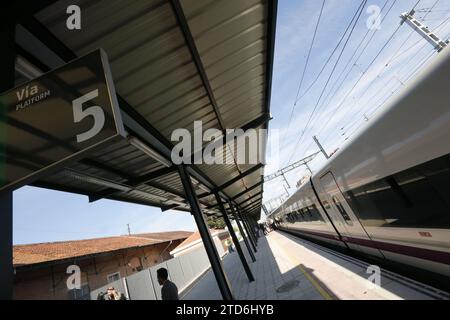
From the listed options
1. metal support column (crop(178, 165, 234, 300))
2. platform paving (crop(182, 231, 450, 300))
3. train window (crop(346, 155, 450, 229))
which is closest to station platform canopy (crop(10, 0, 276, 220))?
metal support column (crop(178, 165, 234, 300))

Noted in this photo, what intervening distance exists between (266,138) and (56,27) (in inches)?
324

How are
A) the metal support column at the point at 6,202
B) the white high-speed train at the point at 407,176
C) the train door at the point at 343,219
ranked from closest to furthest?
the metal support column at the point at 6,202, the white high-speed train at the point at 407,176, the train door at the point at 343,219

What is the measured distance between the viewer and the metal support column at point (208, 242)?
25.5 feet

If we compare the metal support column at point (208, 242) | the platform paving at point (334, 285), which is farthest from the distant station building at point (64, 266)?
the platform paving at point (334, 285)

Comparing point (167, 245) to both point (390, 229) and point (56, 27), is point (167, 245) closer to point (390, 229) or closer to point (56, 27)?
point (390, 229)

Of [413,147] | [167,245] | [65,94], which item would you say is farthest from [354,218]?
[167,245]

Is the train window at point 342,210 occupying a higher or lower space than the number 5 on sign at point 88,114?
lower

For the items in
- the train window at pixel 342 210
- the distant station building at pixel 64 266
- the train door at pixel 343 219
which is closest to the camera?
the train door at pixel 343 219

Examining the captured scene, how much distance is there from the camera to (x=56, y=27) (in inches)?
115

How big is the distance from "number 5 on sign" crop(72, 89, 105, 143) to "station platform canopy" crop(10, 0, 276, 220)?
0.22 meters

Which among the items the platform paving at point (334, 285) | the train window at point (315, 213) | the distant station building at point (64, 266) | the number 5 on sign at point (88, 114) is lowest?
the platform paving at point (334, 285)

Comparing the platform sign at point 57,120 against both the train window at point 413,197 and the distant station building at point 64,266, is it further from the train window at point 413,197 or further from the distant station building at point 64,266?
the distant station building at point 64,266

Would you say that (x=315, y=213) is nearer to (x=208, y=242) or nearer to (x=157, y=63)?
(x=208, y=242)
